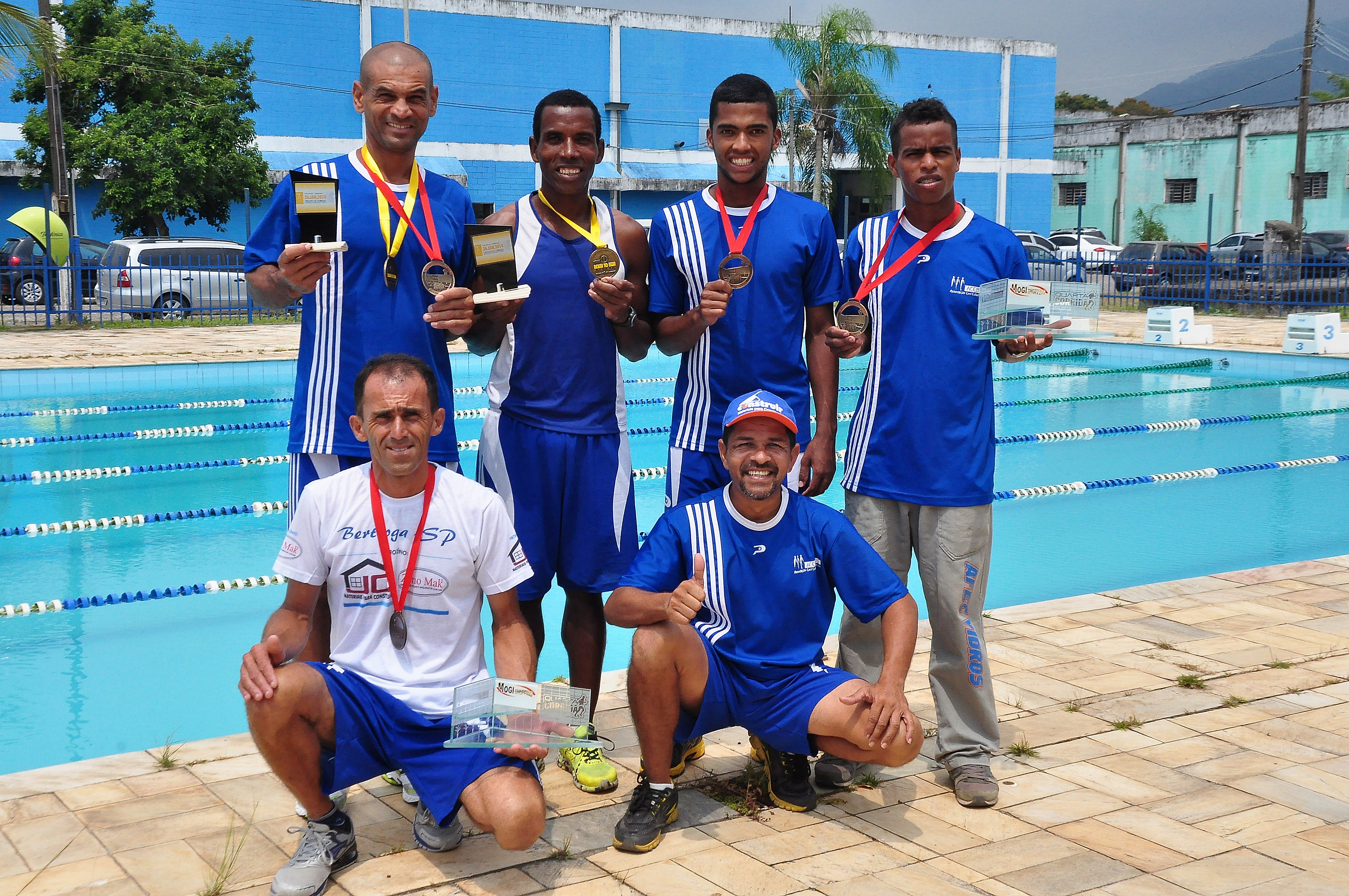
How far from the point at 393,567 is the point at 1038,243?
31.4 meters

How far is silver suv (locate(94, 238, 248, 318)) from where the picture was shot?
64.7ft

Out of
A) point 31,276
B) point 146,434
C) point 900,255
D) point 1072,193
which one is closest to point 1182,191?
point 1072,193

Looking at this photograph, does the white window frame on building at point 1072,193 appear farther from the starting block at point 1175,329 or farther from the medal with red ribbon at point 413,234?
the medal with red ribbon at point 413,234

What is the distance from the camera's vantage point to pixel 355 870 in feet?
10.2

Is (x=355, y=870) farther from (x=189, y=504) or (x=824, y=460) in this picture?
(x=189, y=504)

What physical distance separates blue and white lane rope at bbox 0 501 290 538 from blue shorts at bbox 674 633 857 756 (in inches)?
204

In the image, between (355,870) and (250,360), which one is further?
(250,360)

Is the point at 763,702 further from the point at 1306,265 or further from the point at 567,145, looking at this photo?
the point at 1306,265

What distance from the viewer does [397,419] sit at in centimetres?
310

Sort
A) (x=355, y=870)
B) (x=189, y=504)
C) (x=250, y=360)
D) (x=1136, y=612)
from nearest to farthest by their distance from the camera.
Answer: (x=355, y=870), (x=1136, y=612), (x=189, y=504), (x=250, y=360)

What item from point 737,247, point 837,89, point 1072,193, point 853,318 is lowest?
point 853,318

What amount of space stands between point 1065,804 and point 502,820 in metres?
1.66

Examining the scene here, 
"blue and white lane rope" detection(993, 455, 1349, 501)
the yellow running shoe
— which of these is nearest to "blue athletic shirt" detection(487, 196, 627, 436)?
the yellow running shoe

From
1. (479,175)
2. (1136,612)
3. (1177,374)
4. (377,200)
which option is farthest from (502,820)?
(479,175)
